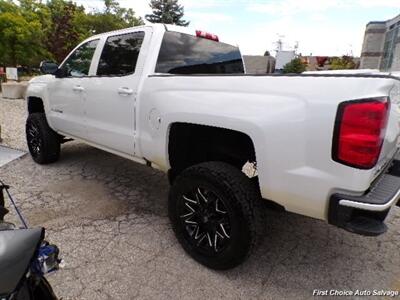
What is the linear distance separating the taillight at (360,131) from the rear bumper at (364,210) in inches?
8.1

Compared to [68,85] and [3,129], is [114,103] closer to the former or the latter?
[68,85]

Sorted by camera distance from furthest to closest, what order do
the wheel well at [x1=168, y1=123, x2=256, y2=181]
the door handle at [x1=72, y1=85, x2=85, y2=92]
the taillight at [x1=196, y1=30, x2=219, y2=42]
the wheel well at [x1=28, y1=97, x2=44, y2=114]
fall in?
the wheel well at [x1=28, y1=97, x2=44, y2=114] < the door handle at [x1=72, y1=85, x2=85, y2=92] < the taillight at [x1=196, y1=30, x2=219, y2=42] < the wheel well at [x1=168, y1=123, x2=256, y2=181]

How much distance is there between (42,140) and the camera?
16.4ft

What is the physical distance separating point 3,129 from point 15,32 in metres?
17.9

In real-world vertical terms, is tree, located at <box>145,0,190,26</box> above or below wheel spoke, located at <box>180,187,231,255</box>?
above

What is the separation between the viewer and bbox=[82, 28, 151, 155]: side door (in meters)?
3.38

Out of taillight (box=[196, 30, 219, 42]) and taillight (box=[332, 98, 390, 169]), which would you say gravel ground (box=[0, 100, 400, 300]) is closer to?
taillight (box=[332, 98, 390, 169])

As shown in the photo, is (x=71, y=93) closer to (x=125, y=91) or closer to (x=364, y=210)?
(x=125, y=91)

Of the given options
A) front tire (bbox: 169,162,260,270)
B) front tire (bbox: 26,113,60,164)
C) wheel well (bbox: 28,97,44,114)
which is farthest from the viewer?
wheel well (bbox: 28,97,44,114)

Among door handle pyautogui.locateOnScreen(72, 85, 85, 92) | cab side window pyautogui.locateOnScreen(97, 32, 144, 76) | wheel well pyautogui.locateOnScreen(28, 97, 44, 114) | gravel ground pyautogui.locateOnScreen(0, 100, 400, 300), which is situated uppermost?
cab side window pyautogui.locateOnScreen(97, 32, 144, 76)

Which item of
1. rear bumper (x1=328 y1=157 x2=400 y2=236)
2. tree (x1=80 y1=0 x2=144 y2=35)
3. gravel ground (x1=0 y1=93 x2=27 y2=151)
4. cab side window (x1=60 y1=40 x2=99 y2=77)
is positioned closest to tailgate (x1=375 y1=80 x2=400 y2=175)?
rear bumper (x1=328 y1=157 x2=400 y2=236)

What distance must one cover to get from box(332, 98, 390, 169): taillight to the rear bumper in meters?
0.21

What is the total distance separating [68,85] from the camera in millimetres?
4414

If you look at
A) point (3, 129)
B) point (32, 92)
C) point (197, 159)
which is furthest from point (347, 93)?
point (3, 129)
